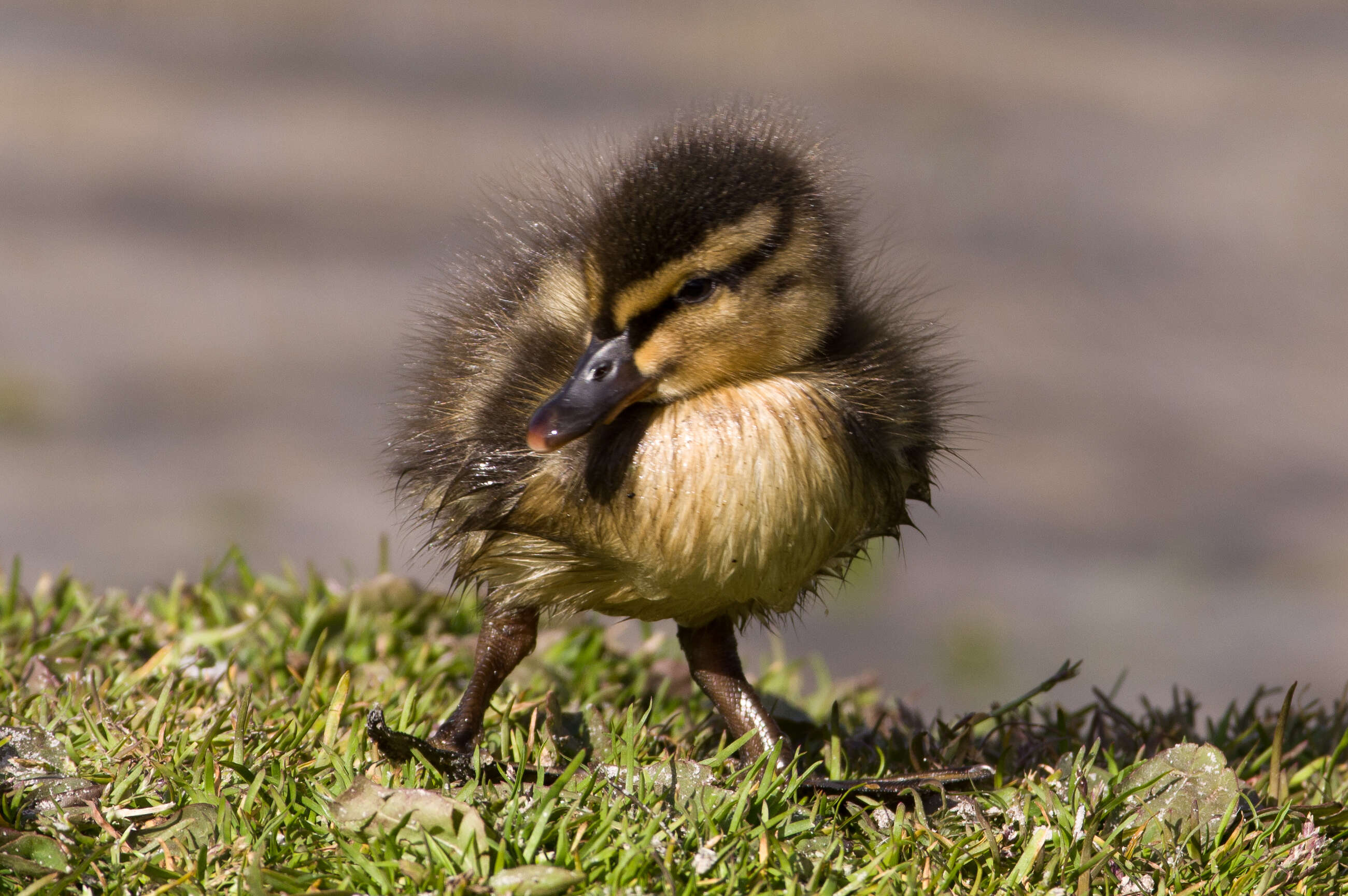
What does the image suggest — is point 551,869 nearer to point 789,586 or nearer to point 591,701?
point 789,586

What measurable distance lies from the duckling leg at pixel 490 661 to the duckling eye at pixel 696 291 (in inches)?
33.9

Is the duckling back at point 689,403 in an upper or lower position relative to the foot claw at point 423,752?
upper

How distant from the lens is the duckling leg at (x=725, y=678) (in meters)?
3.29

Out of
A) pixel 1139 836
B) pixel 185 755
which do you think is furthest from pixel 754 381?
pixel 185 755

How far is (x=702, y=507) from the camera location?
2.79m

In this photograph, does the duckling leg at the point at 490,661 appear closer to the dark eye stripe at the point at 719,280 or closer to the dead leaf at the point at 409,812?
the dead leaf at the point at 409,812

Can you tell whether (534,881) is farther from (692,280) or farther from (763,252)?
(763,252)

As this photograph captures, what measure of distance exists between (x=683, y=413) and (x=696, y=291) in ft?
0.85

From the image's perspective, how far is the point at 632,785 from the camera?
274 centimetres

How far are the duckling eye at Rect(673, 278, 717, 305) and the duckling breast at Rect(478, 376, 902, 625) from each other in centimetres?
21

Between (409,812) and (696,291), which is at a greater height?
(696,291)

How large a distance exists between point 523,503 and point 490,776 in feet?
1.91

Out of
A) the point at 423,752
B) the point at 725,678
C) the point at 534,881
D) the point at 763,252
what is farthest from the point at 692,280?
the point at 534,881

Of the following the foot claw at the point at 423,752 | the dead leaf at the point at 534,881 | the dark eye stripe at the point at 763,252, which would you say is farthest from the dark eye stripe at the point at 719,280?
the dead leaf at the point at 534,881
